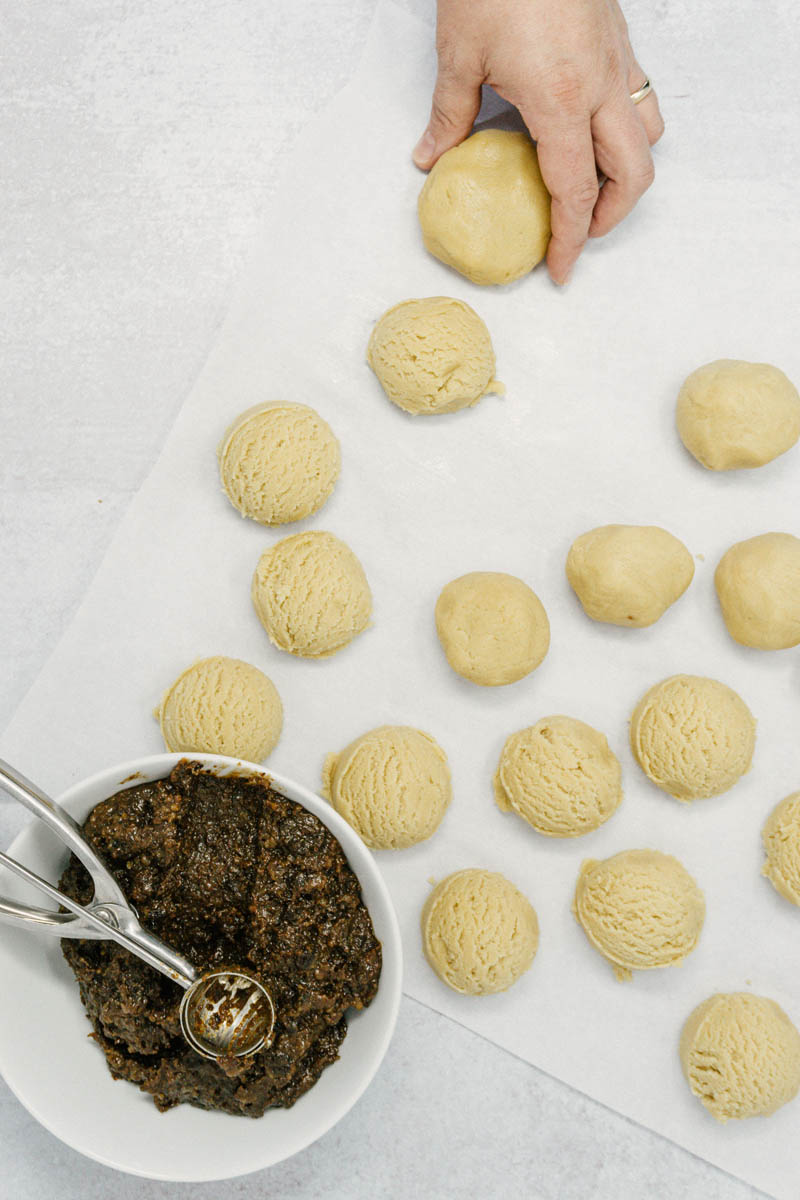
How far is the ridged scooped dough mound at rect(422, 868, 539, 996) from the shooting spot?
1558 millimetres

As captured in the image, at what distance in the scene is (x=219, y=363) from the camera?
1.72m

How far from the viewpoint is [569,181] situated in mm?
1615

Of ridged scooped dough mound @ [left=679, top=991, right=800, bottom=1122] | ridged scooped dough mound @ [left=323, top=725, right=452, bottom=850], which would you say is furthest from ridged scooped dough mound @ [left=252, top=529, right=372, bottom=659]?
ridged scooped dough mound @ [left=679, top=991, right=800, bottom=1122]

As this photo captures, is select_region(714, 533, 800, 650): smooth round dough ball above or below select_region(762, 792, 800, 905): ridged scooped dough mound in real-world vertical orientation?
above

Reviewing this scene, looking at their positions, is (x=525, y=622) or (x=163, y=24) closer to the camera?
(x=525, y=622)

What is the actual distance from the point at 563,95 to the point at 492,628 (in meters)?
0.88

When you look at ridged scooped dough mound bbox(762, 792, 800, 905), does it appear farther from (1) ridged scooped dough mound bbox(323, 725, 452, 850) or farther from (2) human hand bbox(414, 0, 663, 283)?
(2) human hand bbox(414, 0, 663, 283)

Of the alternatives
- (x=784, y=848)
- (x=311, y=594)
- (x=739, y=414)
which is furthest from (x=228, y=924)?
(x=739, y=414)

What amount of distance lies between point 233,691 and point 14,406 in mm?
682

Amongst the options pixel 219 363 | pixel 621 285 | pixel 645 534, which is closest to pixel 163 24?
pixel 219 363

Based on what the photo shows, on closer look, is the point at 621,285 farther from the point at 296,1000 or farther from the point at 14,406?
the point at 296,1000

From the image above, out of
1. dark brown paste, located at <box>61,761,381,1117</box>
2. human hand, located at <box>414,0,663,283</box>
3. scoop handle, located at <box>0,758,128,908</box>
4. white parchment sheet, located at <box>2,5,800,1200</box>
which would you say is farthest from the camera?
white parchment sheet, located at <box>2,5,800,1200</box>

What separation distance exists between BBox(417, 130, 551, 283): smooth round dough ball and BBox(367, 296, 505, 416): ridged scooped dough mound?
98 millimetres

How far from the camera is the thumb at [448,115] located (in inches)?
63.7
